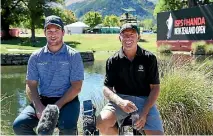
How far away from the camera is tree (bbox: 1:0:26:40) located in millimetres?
36219

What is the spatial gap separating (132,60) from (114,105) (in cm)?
42

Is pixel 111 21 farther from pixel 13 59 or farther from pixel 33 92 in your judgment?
pixel 33 92

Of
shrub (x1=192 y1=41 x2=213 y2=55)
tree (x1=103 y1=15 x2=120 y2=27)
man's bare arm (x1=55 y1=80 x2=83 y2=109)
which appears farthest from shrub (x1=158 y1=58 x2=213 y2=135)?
tree (x1=103 y1=15 x2=120 y2=27)

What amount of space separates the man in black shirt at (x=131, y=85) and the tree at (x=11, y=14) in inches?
1315

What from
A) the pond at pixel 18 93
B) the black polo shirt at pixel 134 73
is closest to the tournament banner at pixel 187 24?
the pond at pixel 18 93

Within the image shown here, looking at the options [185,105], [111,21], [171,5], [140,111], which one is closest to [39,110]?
[140,111]

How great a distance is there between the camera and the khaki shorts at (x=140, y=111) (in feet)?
11.5

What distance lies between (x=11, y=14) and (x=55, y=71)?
1348 inches

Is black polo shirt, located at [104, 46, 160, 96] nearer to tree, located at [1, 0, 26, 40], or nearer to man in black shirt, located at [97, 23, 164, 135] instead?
man in black shirt, located at [97, 23, 164, 135]

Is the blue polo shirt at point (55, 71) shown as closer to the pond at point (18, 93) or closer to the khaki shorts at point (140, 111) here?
the khaki shorts at point (140, 111)

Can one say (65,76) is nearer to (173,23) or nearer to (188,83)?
(188,83)

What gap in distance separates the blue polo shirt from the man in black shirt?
1.02 feet

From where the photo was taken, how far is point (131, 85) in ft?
12.0

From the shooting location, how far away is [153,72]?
3.61 meters
